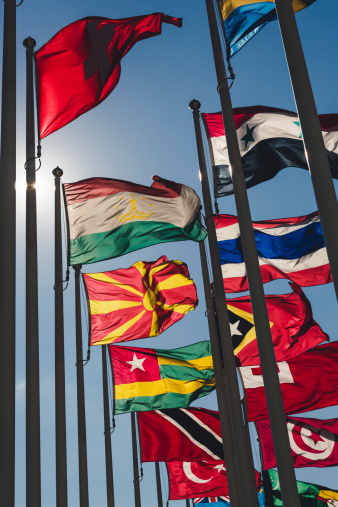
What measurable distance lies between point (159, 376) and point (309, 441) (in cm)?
762

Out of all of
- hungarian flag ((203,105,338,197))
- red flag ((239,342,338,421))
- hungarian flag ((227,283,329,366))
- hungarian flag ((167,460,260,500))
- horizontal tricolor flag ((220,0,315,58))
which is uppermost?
horizontal tricolor flag ((220,0,315,58))

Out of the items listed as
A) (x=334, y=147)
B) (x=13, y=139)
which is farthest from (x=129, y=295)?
(x=13, y=139)

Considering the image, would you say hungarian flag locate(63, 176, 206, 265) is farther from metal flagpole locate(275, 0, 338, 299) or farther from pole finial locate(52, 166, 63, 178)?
metal flagpole locate(275, 0, 338, 299)

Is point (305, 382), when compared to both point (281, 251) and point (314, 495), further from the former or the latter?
point (314, 495)

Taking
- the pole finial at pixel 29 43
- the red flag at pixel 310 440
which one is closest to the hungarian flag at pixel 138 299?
the red flag at pixel 310 440

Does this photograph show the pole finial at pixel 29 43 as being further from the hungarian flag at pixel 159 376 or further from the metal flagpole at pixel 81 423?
the hungarian flag at pixel 159 376

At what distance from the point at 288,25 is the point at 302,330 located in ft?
45.1

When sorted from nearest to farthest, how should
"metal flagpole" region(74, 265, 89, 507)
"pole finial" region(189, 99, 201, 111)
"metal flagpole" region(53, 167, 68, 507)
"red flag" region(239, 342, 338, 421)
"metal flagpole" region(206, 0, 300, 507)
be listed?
"metal flagpole" region(206, 0, 300, 507) → "metal flagpole" region(53, 167, 68, 507) → "pole finial" region(189, 99, 201, 111) → "metal flagpole" region(74, 265, 89, 507) → "red flag" region(239, 342, 338, 421)

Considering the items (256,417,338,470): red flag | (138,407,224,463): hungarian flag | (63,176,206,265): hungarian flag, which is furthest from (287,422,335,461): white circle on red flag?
(63,176,206,265): hungarian flag

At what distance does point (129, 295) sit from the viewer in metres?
21.1

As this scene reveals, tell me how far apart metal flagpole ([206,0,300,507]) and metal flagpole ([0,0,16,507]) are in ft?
10.5

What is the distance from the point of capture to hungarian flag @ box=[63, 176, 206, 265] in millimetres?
17359

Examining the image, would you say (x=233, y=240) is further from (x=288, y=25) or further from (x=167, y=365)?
(x=288, y=25)

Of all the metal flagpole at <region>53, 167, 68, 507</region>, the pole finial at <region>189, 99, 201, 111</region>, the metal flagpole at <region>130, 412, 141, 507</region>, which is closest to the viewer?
the metal flagpole at <region>53, 167, 68, 507</region>
